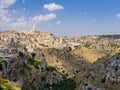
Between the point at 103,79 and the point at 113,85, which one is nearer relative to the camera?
the point at 113,85

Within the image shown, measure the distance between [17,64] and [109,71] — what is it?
5409cm

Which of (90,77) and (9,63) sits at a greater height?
(9,63)

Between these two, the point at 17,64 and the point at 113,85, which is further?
the point at 17,64

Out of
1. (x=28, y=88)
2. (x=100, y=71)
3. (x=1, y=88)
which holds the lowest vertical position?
(x=28, y=88)

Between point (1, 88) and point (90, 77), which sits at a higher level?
point (1, 88)

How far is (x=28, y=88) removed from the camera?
637ft

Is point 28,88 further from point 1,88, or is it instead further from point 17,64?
point 1,88

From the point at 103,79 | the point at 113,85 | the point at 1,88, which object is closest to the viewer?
the point at 1,88

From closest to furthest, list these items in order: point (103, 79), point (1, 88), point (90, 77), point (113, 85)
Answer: point (1, 88) < point (113, 85) < point (103, 79) < point (90, 77)

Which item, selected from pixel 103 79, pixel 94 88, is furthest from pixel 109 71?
pixel 94 88

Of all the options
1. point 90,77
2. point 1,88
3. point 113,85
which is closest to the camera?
point 1,88

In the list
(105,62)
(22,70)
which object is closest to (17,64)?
(22,70)

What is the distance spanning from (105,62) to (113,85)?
40.5 meters

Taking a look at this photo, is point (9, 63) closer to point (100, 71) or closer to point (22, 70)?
point (22, 70)
